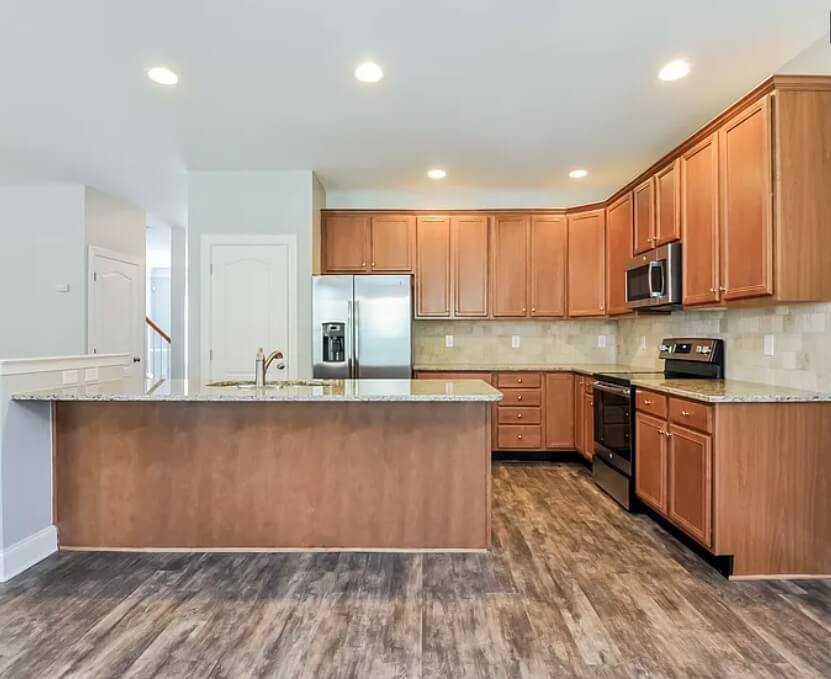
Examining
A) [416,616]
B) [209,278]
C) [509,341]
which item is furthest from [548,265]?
[416,616]

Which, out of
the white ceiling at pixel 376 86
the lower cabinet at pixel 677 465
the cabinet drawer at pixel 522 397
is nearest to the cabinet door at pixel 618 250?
the white ceiling at pixel 376 86

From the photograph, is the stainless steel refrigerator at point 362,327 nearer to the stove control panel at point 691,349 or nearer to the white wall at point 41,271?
the stove control panel at point 691,349

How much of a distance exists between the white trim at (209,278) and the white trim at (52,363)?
3.79 ft

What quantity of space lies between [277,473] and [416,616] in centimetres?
107

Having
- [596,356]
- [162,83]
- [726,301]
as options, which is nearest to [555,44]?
[726,301]

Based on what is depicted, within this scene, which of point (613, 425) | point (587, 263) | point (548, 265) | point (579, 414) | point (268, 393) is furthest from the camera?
point (548, 265)

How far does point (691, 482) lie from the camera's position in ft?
8.98

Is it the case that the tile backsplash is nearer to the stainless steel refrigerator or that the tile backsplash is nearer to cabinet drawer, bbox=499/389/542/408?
cabinet drawer, bbox=499/389/542/408

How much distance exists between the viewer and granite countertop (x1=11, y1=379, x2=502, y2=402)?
244 cm

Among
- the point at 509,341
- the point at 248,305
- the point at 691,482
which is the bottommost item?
the point at 691,482

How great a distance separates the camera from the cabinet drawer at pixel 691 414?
2.59 metres

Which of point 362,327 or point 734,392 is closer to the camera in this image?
point 734,392

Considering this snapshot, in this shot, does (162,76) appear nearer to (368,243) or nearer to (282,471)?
(282,471)

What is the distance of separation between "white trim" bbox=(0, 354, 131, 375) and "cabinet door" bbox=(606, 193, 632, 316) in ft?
12.5
